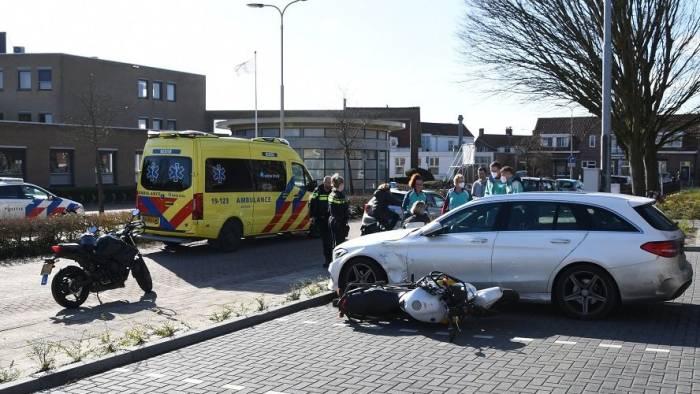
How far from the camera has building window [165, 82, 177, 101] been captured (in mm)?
57688

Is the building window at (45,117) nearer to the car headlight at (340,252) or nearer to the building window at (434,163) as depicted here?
the car headlight at (340,252)

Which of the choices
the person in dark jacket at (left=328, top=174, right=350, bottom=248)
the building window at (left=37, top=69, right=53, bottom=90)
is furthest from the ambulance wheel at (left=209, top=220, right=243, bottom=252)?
the building window at (left=37, top=69, right=53, bottom=90)

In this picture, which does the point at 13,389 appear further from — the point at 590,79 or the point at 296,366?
the point at 590,79

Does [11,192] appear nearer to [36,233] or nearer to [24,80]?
[36,233]

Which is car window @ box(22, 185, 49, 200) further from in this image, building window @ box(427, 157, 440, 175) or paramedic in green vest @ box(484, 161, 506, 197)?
building window @ box(427, 157, 440, 175)

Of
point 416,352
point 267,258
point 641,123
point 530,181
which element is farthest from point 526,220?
point 530,181

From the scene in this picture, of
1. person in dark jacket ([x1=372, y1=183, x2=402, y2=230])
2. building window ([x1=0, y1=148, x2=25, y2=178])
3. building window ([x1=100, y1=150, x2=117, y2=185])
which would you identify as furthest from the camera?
building window ([x1=100, y1=150, x2=117, y2=185])

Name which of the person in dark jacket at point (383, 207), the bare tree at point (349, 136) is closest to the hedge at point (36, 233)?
the person in dark jacket at point (383, 207)

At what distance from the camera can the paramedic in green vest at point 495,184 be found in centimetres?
1270

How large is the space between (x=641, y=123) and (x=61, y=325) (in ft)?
68.4

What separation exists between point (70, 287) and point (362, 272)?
12.3 feet

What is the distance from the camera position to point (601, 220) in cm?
805

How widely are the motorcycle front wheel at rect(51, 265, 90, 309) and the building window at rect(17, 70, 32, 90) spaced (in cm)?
4619

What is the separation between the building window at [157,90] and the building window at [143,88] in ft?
1.87
